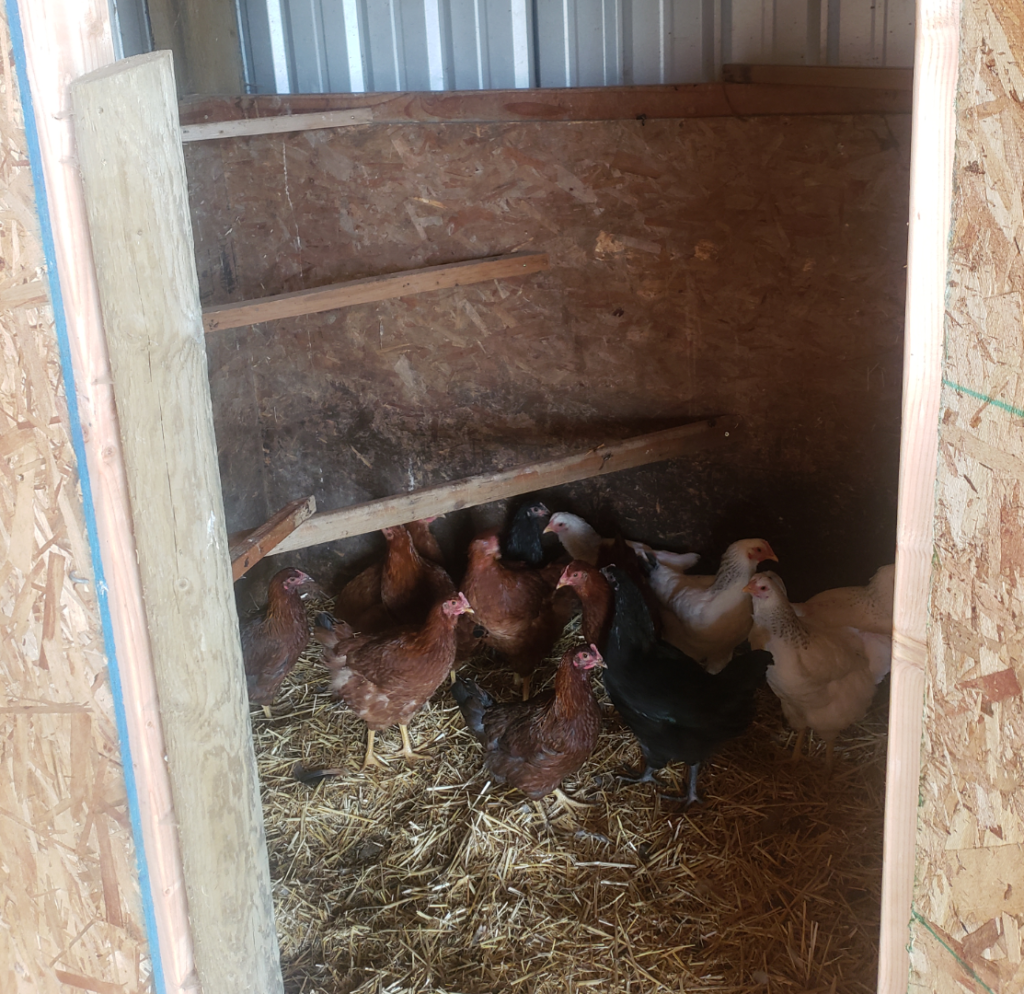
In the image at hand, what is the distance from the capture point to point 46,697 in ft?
6.25

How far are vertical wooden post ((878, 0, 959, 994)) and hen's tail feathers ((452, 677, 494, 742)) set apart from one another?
1.94 meters

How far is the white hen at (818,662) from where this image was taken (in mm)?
3260

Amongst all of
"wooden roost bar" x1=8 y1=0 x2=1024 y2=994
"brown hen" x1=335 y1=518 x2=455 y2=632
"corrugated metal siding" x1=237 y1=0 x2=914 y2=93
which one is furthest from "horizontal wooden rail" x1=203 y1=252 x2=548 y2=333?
"brown hen" x1=335 y1=518 x2=455 y2=632

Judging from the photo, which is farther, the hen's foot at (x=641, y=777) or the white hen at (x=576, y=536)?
the white hen at (x=576, y=536)

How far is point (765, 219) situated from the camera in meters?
3.59

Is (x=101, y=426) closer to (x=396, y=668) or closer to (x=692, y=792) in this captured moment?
(x=396, y=668)

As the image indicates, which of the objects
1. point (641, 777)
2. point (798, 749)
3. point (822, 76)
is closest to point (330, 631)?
point (641, 777)

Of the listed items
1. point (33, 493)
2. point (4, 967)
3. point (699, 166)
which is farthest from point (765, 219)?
point (4, 967)

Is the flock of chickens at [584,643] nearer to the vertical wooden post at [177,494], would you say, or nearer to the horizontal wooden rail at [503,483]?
the horizontal wooden rail at [503,483]

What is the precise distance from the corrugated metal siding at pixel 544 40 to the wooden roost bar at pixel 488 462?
0.20 meters

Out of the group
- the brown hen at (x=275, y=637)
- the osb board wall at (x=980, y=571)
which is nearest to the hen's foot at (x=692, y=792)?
the brown hen at (x=275, y=637)

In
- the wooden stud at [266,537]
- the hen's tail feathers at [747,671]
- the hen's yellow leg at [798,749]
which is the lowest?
the hen's yellow leg at [798,749]

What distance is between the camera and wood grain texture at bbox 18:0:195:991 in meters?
1.60

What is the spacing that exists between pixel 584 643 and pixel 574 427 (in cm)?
101
